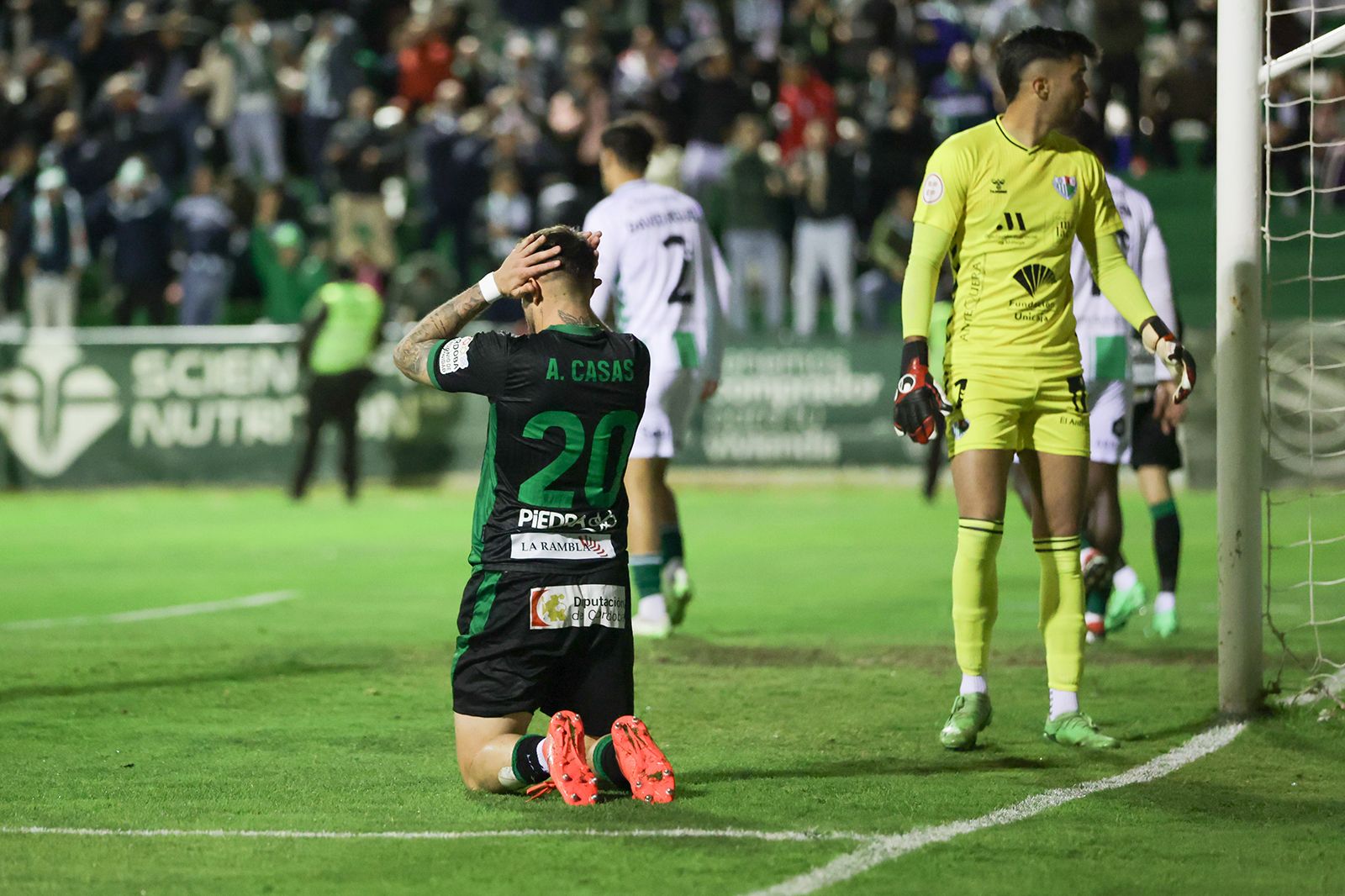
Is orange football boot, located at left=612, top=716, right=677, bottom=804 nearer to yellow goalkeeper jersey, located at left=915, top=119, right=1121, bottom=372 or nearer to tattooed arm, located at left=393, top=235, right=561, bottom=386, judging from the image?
tattooed arm, located at left=393, top=235, right=561, bottom=386

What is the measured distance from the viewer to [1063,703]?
628cm

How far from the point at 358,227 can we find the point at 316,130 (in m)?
2.33

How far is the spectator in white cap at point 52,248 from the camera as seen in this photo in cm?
2097

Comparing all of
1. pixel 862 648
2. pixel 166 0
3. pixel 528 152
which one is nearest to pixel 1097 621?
pixel 862 648

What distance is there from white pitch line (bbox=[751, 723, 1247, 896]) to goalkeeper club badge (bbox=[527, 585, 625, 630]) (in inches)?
43.2

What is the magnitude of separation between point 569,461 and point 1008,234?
1.81 meters

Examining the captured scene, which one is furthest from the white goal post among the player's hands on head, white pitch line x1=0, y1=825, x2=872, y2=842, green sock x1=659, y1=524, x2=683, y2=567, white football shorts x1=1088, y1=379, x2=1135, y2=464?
green sock x1=659, y1=524, x2=683, y2=567

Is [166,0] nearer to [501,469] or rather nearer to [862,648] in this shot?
[862,648]

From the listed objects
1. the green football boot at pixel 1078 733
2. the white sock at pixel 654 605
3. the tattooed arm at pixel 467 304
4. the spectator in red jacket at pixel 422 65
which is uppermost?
the spectator in red jacket at pixel 422 65

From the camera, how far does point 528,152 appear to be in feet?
69.8

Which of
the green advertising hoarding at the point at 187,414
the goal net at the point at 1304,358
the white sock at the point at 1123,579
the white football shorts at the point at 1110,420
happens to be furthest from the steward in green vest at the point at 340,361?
the white football shorts at the point at 1110,420

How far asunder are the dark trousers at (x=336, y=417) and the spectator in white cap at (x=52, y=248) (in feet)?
13.9

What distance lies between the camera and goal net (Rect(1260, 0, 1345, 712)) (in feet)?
22.9

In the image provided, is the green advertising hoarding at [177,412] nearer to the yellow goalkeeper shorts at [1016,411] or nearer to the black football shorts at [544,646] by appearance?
the yellow goalkeeper shorts at [1016,411]
